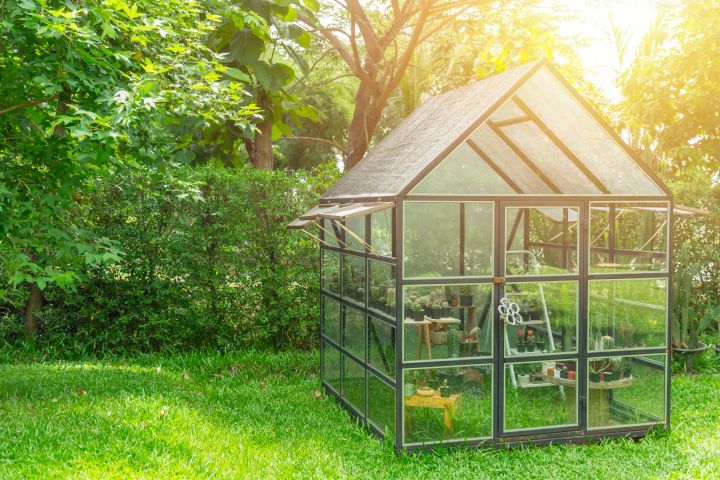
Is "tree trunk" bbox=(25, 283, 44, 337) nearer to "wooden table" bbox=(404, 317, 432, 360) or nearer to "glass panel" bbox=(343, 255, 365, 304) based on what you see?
"glass panel" bbox=(343, 255, 365, 304)

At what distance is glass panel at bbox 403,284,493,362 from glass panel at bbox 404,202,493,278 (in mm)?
172

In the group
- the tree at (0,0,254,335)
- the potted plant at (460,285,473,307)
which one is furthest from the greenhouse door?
the tree at (0,0,254,335)

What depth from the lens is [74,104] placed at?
557 cm

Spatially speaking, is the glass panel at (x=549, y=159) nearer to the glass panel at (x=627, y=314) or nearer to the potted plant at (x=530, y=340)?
the glass panel at (x=627, y=314)

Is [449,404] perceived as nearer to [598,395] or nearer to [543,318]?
[543,318]

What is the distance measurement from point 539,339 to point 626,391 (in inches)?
36.1

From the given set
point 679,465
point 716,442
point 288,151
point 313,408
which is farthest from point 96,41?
point 288,151

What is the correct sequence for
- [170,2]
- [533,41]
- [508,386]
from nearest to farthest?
1. [508,386]
2. [170,2]
3. [533,41]

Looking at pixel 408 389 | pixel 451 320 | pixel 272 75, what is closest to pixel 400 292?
pixel 451 320

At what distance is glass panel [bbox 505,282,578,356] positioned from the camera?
5379 millimetres

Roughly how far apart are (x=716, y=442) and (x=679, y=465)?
679mm

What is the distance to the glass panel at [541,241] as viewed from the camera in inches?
220

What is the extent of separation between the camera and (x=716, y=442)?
5.59 meters

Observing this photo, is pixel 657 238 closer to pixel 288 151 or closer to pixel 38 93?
pixel 38 93
